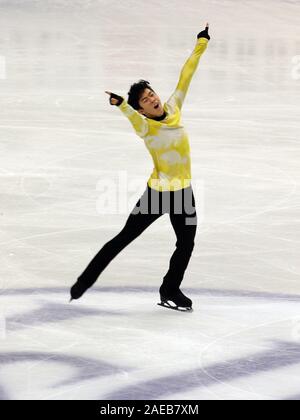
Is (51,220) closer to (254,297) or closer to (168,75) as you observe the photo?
(254,297)

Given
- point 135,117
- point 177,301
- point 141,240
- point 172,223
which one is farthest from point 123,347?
point 141,240

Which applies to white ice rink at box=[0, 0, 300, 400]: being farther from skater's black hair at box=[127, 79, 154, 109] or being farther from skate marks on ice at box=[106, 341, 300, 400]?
skater's black hair at box=[127, 79, 154, 109]

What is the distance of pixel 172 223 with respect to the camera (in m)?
8.62

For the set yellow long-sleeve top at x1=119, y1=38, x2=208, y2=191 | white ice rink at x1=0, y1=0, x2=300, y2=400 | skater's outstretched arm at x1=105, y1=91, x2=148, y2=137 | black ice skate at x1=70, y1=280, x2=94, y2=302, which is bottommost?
white ice rink at x1=0, y1=0, x2=300, y2=400

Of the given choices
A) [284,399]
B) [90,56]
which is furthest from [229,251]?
[90,56]

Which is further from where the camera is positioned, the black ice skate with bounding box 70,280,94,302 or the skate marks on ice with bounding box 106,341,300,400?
the black ice skate with bounding box 70,280,94,302

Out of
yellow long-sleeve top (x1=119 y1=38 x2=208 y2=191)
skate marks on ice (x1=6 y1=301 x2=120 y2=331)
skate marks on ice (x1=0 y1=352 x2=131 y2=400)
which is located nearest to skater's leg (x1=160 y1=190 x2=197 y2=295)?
yellow long-sleeve top (x1=119 y1=38 x2=208 y2=191)

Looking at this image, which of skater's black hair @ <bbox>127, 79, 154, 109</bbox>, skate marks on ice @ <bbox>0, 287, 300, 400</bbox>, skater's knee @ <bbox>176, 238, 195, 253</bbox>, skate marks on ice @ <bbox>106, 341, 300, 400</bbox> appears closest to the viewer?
skate marks on ice @ <bbox>106, 341, 300, 400</bbox>

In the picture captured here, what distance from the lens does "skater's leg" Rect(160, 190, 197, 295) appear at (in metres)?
8.52

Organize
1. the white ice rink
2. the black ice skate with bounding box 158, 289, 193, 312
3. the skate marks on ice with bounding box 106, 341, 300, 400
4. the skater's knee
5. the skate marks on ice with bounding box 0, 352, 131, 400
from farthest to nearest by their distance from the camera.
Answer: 1. the black ice skate with bounding box 158, 289, 193, 312
2. the skater's knee
3. the white ice rink
4. the skate marks on ice with bounding box 0, 352, 131, 400
5. the skate marks on ice with bounding box 106, 341, 300, 400

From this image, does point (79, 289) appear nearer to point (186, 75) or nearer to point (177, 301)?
point (177, 301)

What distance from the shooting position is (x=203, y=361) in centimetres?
770

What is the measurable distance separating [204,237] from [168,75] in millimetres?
12128

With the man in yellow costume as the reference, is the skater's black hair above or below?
above
